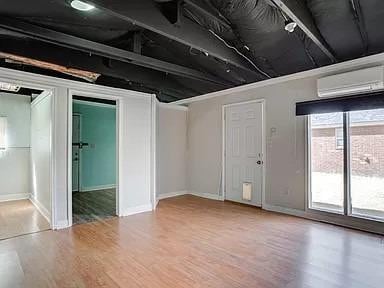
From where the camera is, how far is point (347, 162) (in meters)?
3.91

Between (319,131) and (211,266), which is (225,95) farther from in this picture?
(211,266)

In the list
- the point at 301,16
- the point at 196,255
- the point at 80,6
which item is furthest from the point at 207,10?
the point at 196,255

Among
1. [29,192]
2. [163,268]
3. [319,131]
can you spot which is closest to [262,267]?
[163,268]

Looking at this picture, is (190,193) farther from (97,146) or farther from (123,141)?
(97,146)

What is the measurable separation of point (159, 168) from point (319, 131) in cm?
341

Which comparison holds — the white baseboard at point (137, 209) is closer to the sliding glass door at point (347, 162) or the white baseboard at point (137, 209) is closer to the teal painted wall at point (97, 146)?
the teal painted wall at point (97, 146)

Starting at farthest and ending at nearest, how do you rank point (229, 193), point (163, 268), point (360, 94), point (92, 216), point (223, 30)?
1. point (229, 193)
2. point (92, 216)
3. point (360, 94)
4. point (223, 30)
5. point (163, 268)

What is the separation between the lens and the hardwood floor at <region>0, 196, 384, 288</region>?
2318 millimetres

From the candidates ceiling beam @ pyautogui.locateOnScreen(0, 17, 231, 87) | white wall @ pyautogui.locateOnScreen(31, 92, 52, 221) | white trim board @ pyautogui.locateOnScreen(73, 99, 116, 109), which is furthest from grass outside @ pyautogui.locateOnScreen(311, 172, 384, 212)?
white trim board @ pyautogui.locateOnScreen(73, 99, 116, 109)

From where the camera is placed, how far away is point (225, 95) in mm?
5629

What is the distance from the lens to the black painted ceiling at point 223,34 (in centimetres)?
242

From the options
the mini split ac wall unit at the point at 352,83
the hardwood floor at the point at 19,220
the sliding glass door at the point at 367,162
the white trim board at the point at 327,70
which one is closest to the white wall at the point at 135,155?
the hardwood floor at the point at 19,220

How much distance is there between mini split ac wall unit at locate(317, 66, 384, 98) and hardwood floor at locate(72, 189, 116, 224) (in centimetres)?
406

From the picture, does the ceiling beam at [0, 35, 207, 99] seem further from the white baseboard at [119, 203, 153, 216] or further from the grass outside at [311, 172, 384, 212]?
the grass outside at [311, 172, 384, 212]
